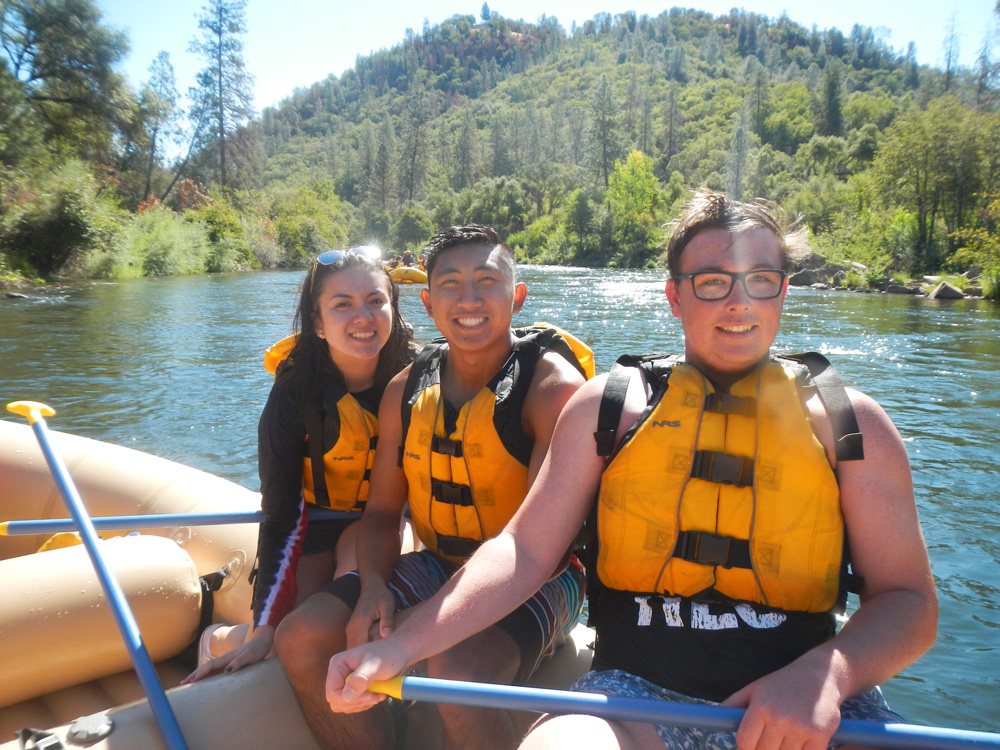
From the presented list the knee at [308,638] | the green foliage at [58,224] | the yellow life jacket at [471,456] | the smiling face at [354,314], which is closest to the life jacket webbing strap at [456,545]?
the yellow life jacket at [471,456]

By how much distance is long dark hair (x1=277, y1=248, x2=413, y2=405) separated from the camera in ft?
7.52

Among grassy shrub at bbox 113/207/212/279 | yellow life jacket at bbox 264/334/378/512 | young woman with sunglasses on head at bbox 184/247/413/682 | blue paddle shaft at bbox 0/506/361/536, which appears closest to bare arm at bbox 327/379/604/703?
young woman with sunglasses on head at bbox 184/247/413/682

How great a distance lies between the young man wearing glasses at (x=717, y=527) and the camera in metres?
1.21

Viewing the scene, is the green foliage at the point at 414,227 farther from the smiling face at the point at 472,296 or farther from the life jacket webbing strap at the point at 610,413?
the life jacket webbing strap at the point at 610,413

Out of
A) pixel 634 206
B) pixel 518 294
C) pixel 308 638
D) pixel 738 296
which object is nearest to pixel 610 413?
pixel 738 296

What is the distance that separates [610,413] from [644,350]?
7.90 meters

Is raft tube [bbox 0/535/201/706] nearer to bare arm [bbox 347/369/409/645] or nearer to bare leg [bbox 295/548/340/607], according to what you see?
bare leg [bbox 295/548/340/607]

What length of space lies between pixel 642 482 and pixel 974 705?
80.8 inches

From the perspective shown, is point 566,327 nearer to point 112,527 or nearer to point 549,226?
point 112,527

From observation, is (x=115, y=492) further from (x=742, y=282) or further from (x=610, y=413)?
(x=742, y=282)

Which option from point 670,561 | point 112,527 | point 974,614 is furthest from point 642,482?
point 974,614

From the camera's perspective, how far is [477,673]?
4.73 ft

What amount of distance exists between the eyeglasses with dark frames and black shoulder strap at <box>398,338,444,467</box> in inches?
33.1

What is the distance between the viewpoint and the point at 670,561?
138 centimetres
